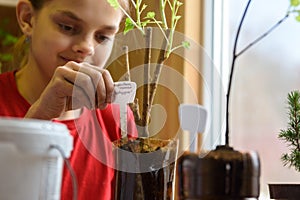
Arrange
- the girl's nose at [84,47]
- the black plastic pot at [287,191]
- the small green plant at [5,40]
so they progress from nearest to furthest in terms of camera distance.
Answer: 1. the black plastic pot at [287,191]
2. the girl's nose at [84,47]
3. the small green plant at [5,40]

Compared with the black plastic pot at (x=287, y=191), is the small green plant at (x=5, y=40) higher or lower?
higher

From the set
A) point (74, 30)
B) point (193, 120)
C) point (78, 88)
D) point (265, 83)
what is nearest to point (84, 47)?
point (74, 30)

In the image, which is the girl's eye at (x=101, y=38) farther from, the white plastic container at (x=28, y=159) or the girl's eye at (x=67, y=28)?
the white plastic container at (x=28, y=159)

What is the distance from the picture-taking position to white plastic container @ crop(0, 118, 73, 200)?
48 centimetres

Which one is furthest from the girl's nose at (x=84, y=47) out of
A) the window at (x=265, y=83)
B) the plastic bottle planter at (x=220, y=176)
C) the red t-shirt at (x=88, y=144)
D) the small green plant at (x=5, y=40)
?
the small green plant at (x=5, y=40)

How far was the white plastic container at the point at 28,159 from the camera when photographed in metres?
0.48

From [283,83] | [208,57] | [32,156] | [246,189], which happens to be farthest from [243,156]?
[208,57]

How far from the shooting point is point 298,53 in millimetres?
1148

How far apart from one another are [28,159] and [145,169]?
27 cm

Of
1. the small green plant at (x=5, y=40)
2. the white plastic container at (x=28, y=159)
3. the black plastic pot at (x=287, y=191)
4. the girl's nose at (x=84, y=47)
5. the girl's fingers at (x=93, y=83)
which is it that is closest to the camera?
the white plastic container at (x=28, y=159)

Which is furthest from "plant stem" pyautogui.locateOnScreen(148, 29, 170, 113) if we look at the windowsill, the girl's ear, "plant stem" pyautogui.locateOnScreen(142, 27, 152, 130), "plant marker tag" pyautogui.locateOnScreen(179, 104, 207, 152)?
the windowsill

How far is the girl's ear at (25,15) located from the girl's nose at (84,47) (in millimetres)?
203

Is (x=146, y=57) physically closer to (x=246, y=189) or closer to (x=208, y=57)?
(x=246, y=189)

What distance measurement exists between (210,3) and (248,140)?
36 centimetres
